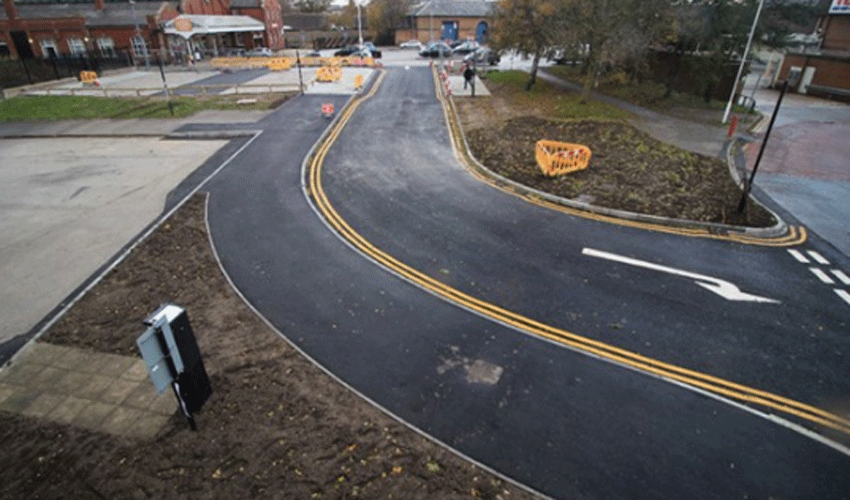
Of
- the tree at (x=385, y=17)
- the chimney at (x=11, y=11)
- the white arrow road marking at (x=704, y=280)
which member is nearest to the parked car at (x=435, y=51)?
the tree at (x=385, y=17)

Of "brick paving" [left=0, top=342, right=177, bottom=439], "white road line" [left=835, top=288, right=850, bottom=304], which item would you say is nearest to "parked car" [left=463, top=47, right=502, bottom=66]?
"white road line" [left=835, top=288, right=850, bottom=304]

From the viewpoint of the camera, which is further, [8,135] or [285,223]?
[8,135]

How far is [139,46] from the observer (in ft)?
168

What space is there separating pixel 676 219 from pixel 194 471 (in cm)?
1369

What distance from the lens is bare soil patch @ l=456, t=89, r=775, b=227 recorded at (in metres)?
14.7

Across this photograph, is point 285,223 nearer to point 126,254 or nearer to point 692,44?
point 126,254

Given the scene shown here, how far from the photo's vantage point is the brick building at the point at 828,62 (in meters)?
33.5

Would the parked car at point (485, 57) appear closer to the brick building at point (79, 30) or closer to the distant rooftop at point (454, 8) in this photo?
the distant rooftop at point (454, 8)

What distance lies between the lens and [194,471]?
6320 mm

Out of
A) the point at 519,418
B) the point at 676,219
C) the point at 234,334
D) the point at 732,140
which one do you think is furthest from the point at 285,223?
the point at 732,140

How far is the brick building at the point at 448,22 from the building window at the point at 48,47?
47.4 metres

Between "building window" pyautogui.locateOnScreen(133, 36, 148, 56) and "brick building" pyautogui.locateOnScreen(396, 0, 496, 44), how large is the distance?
40.2 m

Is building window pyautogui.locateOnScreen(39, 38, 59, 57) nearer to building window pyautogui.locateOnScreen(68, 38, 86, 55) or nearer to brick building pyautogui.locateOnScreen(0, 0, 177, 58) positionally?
brick building pyautogui.locateOnScreen(0, 0, 177, 58)

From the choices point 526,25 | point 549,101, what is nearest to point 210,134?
point 526,25
